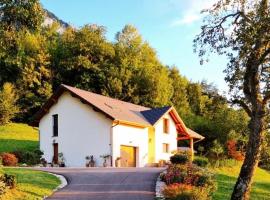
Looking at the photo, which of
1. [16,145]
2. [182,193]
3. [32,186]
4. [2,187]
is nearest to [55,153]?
[16,145]

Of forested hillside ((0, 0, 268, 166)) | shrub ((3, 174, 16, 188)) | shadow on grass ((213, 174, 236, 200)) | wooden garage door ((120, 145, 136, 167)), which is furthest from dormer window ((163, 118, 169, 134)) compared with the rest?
shrub ((3, 174, 16, 188))

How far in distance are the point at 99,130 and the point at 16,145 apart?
45.4 ft

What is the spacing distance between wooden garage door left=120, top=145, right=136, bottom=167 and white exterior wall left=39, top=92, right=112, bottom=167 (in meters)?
1.73

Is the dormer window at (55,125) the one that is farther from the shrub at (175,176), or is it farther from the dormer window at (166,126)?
the shrub at (175,176)

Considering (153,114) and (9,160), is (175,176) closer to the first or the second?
(9,160)

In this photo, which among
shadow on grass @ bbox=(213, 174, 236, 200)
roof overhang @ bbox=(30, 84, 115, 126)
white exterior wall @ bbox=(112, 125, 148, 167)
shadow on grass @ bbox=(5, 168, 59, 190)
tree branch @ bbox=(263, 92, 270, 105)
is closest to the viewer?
tree branch @ bbox=(263, 92, 270, 105)

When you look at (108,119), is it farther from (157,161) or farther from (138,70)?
(138,70)

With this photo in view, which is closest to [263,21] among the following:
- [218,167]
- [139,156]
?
[139,156]

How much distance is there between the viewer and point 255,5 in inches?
642

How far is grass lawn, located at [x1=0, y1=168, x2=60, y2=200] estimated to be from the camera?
56.2ft

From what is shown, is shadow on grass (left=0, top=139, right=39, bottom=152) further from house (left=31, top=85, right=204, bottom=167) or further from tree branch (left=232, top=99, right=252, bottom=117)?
tree branch (left=232, top=99, right=252, bottom=117)

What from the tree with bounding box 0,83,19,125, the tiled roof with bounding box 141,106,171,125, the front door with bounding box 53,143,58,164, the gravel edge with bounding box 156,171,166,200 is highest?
the tree with bounding box 0,83,19,125

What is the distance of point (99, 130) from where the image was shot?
130 feet

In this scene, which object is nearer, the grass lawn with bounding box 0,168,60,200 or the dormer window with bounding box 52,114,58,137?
the grass lawn with bounding box 0,168,60,200
